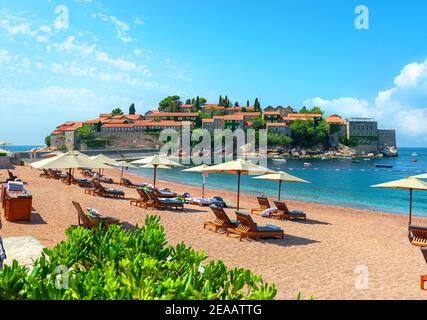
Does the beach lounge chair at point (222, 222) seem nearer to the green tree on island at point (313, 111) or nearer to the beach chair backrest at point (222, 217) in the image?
the beach chair backrest at point (222, 217)

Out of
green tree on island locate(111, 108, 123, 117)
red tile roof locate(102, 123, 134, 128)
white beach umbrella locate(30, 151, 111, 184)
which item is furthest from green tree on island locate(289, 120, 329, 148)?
white beach umbrella locate(30, 151, 111, 184)

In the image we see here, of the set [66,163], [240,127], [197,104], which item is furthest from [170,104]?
[66,163]

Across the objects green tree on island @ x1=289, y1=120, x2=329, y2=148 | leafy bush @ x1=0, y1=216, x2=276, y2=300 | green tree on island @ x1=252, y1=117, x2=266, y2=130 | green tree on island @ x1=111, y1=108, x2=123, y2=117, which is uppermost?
green tree on island @ x1=111, y1=108, x2=123, y2=117

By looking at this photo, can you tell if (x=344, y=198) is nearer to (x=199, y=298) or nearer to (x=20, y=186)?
(x=20, y=186)

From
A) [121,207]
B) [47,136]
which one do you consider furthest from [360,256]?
[47,136]

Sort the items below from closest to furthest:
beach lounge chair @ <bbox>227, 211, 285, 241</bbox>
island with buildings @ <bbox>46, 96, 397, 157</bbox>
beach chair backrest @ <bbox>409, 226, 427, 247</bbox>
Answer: beach lounge chair @ <bbox>227, 211, 285, 241</bbox> < beach chair backrest @ <bbox>409, 226, 427, 247</bbox> < island with buildings @ <bbox>46, 96, 397, 157</bbox>

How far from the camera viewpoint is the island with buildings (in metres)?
110

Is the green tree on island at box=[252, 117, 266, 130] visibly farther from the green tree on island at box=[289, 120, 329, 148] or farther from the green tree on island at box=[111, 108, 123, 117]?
the green tree on island at box=[111, 108, 123, 117]

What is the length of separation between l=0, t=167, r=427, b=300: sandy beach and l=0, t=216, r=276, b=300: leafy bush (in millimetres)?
3080

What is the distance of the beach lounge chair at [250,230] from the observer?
34.7ft

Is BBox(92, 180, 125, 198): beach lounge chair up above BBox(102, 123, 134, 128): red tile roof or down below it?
below

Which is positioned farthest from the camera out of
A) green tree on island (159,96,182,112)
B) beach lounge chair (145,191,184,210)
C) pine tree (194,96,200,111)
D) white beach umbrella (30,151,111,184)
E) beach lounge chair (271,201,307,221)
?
pine tree (194,96,200,111)

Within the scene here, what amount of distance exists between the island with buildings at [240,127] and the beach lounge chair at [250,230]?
330 ft

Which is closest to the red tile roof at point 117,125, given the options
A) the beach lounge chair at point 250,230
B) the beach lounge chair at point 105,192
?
the beach lounge chair at point 105,192
